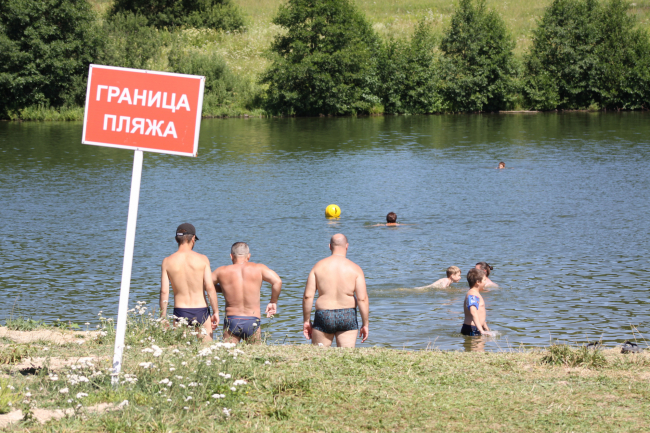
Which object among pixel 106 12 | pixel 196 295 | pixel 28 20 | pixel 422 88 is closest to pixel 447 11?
pixel 422 88

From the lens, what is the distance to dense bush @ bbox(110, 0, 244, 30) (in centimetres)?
9060

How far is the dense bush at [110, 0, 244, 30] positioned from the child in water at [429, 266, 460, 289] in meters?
80.0

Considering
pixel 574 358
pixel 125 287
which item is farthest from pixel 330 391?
pixel 574 358

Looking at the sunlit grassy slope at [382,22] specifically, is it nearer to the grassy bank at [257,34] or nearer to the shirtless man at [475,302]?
the grassy bank at [257,34]

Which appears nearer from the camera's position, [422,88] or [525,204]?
[525,204]

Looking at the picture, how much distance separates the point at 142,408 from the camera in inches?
239

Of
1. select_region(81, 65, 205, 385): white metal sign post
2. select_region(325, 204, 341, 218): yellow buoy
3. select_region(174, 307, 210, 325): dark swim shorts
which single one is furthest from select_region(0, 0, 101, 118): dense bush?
select_region(81, 65, 205, 385): white metal sign post

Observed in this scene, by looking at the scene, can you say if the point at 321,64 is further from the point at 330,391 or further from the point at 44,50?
the point at 330,391

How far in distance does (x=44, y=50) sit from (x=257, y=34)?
1148 inches

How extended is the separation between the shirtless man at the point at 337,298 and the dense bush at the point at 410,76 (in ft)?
217

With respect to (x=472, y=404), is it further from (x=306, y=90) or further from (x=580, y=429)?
(x=306, y=90)

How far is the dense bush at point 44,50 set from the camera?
211ft

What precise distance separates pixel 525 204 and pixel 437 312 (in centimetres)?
1327

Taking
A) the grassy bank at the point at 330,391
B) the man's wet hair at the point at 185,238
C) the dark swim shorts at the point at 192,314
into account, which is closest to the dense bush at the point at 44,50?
the man's wet hair at the point at 185,238
